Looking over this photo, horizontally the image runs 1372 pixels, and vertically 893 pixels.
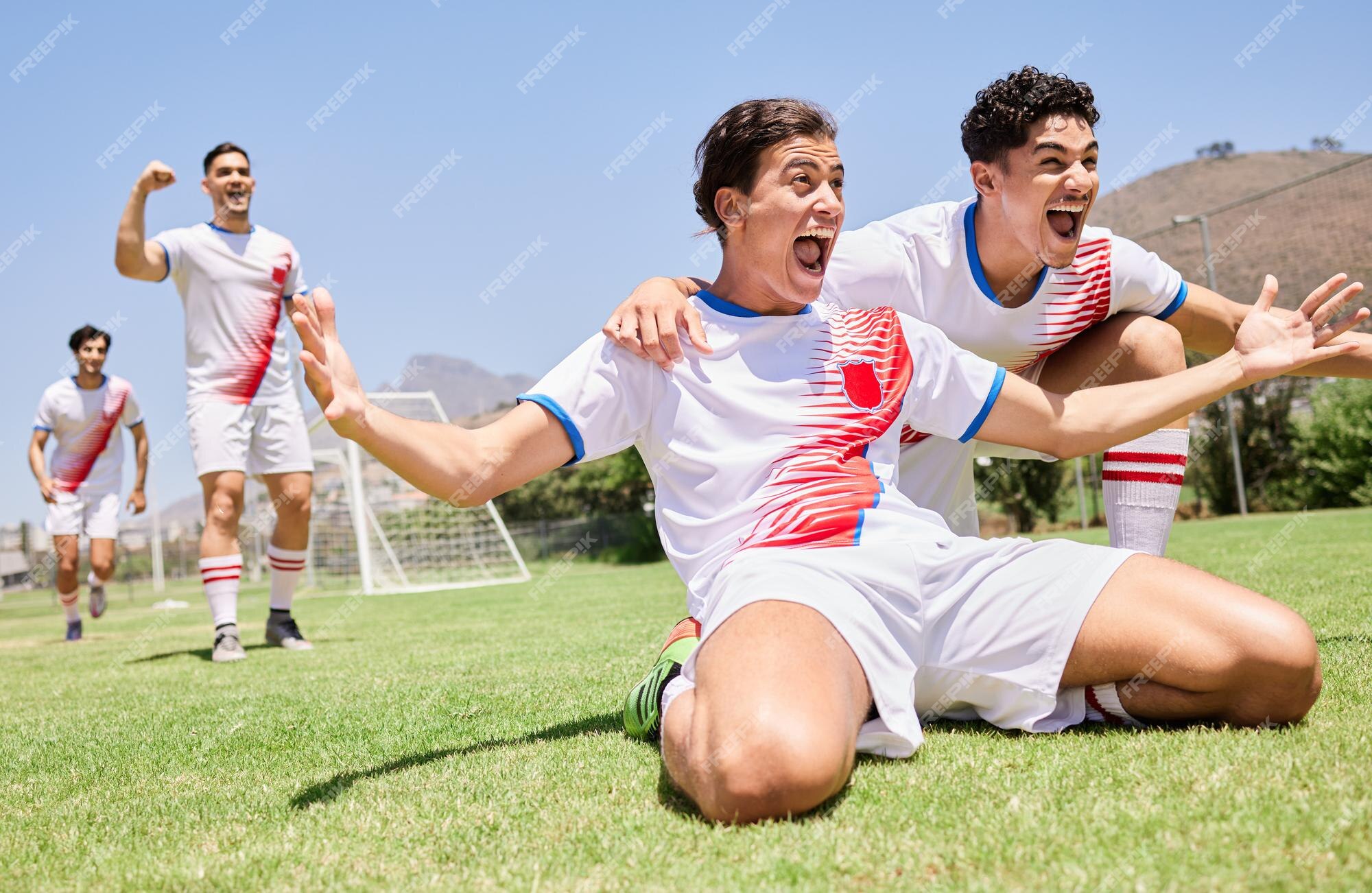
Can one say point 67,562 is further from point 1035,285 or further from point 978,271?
point 1035,285

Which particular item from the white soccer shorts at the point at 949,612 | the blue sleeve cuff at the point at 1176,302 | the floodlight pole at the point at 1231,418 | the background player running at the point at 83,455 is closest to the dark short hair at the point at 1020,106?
the blue sleeve cuff at the point at 1176,302

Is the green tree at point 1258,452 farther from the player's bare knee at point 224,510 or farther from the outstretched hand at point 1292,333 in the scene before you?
the outstretched hand at point 1292,333

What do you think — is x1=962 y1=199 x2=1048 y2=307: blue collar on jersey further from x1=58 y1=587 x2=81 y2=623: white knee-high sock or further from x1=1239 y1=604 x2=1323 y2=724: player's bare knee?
x1=58 y1=587 x2=81 y2=623: white knee-high sock

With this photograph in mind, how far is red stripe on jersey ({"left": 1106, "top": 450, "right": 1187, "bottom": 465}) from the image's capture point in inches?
143

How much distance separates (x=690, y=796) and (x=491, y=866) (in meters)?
0.45

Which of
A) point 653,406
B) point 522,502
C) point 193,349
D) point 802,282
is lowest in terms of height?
point 522,502

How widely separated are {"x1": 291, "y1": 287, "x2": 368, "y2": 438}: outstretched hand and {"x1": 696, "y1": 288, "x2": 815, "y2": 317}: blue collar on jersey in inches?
40.1

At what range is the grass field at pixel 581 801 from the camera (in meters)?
1.69

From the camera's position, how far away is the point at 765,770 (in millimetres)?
1956

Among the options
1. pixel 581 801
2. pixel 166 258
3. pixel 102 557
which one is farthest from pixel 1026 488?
pixel 581 801

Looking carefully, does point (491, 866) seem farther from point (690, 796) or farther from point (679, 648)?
point (679, 648)

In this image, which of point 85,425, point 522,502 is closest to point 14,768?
point 85,425

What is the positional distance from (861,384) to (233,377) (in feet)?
16.2

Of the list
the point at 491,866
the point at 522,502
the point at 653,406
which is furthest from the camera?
the point at 522,502
